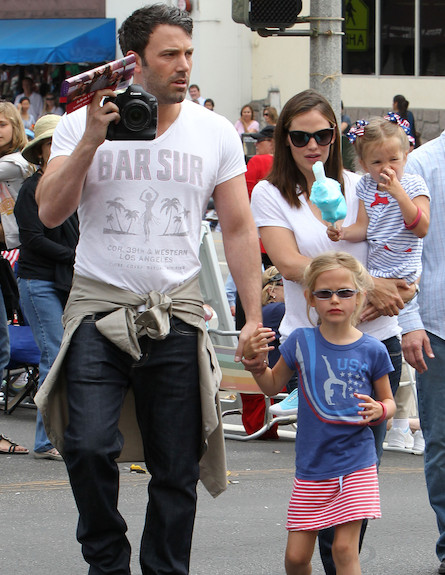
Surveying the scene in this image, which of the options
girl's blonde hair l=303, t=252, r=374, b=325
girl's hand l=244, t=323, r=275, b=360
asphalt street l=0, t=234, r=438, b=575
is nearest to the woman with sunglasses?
girl's blonde hair l=303, t=252, r=374, b=325

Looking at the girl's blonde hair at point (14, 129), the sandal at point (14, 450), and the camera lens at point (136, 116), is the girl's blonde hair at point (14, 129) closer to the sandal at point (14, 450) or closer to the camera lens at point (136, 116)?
the sandal at point (14, 450)

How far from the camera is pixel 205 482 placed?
4.35 m

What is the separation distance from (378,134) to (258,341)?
3.39 feet

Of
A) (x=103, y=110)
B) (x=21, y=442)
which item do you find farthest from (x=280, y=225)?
(x=21, y=442)

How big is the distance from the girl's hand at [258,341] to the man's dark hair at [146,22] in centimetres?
107

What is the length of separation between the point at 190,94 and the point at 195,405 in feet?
68.9

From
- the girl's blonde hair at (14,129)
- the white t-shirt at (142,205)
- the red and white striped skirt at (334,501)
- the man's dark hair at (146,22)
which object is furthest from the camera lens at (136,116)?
the girl's blonde hair at (14,129)

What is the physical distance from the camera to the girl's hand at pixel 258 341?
4121 millimetres

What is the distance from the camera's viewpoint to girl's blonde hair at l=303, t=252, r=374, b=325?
13.7ft

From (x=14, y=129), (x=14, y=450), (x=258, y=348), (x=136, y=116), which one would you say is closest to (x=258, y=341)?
(x=258, y=348)

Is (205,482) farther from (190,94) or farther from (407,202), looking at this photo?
(190,94)

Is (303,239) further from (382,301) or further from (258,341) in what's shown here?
(258,341)

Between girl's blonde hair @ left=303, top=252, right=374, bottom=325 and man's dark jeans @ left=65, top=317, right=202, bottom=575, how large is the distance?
482 millimetres

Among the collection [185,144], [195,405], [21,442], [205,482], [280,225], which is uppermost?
[185,144]
